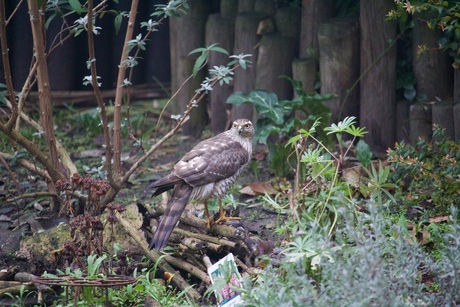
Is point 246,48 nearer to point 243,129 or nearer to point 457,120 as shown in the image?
point 243,129

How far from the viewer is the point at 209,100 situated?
29.1 ft

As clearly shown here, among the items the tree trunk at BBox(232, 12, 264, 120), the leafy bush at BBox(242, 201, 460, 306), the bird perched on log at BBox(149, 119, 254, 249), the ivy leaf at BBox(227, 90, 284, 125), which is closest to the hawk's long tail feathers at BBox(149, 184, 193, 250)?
the bird perched on log at BBox(149, 119, 254, 249)

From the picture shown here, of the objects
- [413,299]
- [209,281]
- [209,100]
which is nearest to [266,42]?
[209,100]

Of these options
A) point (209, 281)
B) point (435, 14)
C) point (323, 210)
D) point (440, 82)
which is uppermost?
point (435, 14)

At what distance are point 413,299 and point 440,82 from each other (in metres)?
3.39

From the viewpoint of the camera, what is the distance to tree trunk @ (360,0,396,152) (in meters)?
7.04

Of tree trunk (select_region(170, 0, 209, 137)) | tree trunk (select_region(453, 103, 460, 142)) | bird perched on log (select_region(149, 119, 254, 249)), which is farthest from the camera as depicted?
tree trunk (select_region(170, 0, 209, 137))

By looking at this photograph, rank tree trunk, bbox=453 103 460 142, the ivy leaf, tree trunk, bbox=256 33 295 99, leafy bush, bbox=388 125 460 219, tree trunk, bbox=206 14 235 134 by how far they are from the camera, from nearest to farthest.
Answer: leafy bush, bbox=388 125 460 219 → tree trunk, bbox=453 103 460 142 → the ivy leaf → tree trunk, bbox=256 33 295 99 → tree trunk, bbox=206 14 235 134

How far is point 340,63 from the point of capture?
7.27 meters

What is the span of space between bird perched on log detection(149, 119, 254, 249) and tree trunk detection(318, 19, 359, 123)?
1.33 metres

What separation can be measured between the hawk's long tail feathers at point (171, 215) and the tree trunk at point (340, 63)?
7.64 feet

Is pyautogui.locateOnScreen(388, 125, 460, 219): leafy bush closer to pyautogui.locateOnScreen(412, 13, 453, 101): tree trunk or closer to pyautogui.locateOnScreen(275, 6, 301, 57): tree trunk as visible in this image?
pyautogui.locateOnScreen(412, 13, 453, 101): tree trunk

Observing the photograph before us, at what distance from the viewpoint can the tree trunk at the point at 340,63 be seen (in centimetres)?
721

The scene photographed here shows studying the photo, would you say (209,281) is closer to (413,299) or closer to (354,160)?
(413,299)
